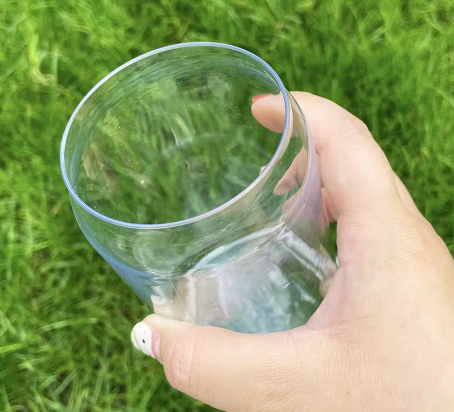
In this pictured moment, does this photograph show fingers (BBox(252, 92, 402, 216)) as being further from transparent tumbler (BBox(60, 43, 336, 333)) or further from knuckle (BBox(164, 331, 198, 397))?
knuckle (BBox(164, 331, 198, 397))

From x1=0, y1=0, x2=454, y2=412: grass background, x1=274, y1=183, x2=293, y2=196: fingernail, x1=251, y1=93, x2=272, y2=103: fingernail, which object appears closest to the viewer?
x1=274, y1=183, x2=293, y2=196: fingernail

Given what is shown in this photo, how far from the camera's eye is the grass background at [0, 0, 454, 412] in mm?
1028

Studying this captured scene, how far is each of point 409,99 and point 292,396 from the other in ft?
2.28

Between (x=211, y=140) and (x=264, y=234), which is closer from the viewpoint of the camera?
(x=264, y=234)

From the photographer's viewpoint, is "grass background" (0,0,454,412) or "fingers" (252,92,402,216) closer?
"fingers" (252,92,402,216)

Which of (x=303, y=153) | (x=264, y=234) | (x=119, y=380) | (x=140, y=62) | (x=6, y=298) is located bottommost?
(x=119, y=380)

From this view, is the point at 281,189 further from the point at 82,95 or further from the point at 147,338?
the point at 82,95

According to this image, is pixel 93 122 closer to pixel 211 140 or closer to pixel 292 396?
pixel 211 140

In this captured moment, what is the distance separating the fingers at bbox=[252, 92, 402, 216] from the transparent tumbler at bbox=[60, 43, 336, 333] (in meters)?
0.03

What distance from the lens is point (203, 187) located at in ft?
3.55

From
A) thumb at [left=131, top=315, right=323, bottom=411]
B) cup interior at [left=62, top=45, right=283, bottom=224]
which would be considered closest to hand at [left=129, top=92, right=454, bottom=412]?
thumb at [left=131, top=315, right=323, bottom=411]

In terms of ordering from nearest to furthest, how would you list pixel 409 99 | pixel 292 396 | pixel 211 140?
pixel 292 396 < pixel 211 140 < pixel 409 99

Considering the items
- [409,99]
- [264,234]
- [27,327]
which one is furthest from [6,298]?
[409,99]

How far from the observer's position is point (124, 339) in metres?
1.05
